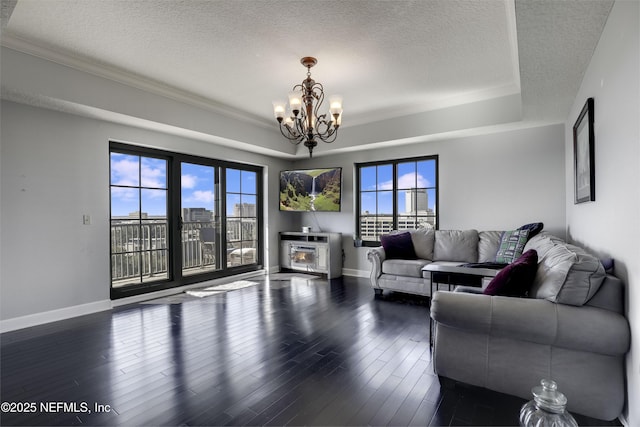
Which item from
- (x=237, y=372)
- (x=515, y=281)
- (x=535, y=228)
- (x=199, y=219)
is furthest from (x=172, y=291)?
(x=535, y=228)

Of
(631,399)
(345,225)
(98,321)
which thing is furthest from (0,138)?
(631,399)

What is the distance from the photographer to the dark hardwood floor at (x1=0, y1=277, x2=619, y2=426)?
1862 mm

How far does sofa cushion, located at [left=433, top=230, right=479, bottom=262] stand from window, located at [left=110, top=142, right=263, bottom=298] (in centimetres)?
343

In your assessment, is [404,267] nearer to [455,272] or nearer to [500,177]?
[455,272]

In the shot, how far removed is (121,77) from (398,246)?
419 centimetres

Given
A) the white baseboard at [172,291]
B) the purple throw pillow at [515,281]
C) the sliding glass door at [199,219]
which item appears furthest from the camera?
the sliding glass door at [199,219]

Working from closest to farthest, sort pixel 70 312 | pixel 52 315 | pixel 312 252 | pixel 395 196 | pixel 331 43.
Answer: pixel 331 43
pixel 52 315
pixel 70 312
pixel 395 196
pixel 312 252

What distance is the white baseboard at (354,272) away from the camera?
19.4 ft

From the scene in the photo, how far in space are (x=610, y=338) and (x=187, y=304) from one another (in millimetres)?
4147

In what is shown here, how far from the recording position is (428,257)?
4.79 m

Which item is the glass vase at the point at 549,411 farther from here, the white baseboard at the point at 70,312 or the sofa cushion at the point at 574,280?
the white baseboard at the point at 70,312

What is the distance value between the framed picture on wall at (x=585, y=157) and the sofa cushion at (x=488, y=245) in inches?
55.1

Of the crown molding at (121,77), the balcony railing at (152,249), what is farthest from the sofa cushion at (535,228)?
the balcony railing at (152,249)

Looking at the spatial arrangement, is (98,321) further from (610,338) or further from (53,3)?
(610,338)
